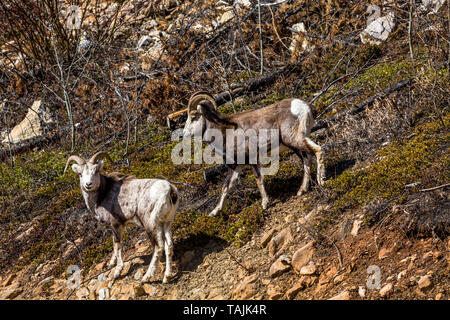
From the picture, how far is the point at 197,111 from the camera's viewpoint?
29.7 ft

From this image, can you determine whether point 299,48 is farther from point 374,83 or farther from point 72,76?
point 72,76

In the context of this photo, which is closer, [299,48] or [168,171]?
[168,171]

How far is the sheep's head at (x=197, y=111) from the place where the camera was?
9031 mm

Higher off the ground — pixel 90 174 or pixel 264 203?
pixel 90 174

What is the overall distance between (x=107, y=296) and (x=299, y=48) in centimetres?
887

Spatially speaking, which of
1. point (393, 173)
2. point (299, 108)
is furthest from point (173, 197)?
point (393, 173)

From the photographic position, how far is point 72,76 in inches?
657

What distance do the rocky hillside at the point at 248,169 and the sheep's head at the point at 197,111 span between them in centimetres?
124

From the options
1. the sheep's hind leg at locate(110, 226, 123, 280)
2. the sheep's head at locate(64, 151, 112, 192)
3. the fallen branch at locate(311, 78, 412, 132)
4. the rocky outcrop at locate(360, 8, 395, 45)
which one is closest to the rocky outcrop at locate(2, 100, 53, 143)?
the sheep's head at locate(64, 151, 112, 192)

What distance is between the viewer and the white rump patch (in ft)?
28.5

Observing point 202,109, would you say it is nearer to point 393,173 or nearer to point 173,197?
point 173,197

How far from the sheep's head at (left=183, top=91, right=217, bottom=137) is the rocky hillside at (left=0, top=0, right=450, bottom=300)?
1242 mm

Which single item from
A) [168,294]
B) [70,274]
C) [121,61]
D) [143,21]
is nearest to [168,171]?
[70,274]

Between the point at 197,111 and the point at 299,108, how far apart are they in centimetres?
177
